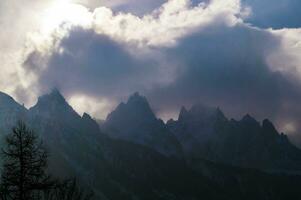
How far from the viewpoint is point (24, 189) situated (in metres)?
48.6

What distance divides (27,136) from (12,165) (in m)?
2.39

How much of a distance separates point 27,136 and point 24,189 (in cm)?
394

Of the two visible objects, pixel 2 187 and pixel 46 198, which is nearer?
pixel 2 187

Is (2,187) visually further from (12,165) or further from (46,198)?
(46,198)

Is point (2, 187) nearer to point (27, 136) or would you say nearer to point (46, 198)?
point (27, 136)

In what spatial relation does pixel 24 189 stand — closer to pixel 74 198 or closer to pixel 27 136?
pixel 27 136

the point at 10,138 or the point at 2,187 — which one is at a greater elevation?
the point at 10,138

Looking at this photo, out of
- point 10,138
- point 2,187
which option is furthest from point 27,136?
point 2,187

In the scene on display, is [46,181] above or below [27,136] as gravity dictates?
below

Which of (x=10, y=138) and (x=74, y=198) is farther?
(x=74, y=198)

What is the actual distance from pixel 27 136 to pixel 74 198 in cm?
1043

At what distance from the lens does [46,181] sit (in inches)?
A: 1892

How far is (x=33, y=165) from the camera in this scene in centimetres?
4903

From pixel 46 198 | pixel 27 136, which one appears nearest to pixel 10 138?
pixel 27 136
